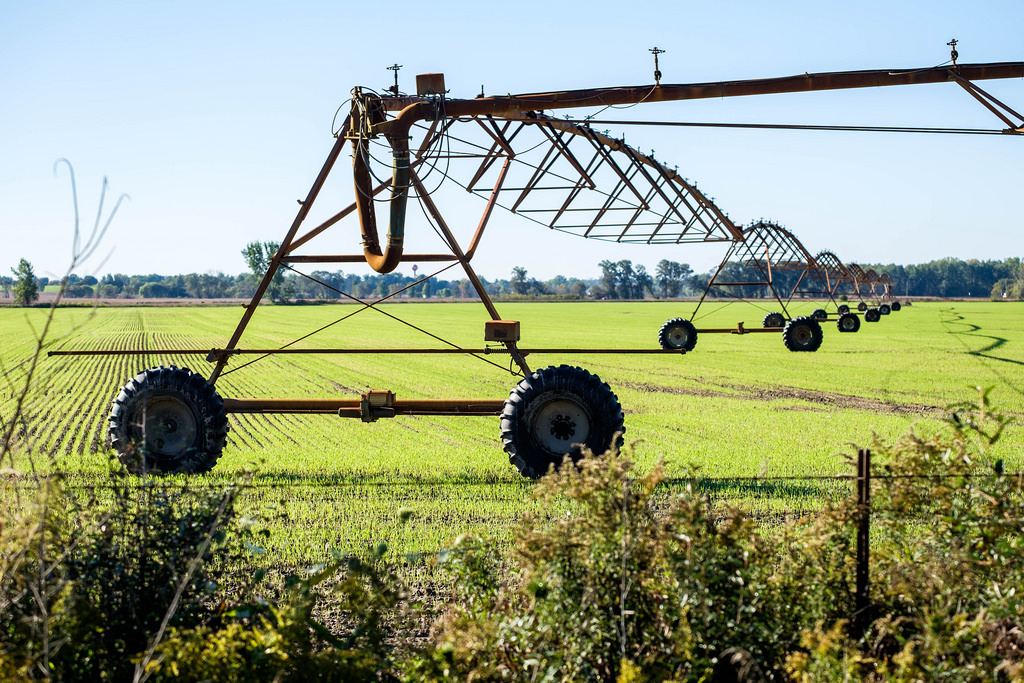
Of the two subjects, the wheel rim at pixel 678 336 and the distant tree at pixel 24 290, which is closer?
the distant tree at pixel 24 290

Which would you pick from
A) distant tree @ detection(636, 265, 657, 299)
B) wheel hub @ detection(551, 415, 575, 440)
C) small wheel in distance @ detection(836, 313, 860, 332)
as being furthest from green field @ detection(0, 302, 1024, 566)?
distant tree @ detection(636, 265, 657, 299)

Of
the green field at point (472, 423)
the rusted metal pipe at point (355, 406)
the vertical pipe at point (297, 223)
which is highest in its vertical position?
the vertical pipe at point (297, 223)

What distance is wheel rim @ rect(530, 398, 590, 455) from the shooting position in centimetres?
898

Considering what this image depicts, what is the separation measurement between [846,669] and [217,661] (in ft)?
9.26

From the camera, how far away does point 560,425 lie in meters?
9.02

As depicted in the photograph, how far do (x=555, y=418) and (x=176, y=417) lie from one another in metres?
4.05

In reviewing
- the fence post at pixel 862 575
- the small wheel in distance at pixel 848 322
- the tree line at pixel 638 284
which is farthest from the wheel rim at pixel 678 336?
the tree line at pixel 638 284

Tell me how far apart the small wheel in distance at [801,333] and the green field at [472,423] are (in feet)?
1.80

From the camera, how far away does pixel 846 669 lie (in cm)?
372

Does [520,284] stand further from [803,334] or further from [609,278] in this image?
[803,334]

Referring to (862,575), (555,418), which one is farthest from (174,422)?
(862,575)

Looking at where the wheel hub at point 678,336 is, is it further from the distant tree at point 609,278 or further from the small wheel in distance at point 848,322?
the distant tree at point 609,278

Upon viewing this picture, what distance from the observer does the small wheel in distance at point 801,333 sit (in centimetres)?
2859

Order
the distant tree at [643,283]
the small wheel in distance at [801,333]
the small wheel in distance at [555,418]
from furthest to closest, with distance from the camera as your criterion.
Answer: the distant tree at [643,283]
the small wheel in distance at [801,333]
the small wheel in distance at [555,418]
